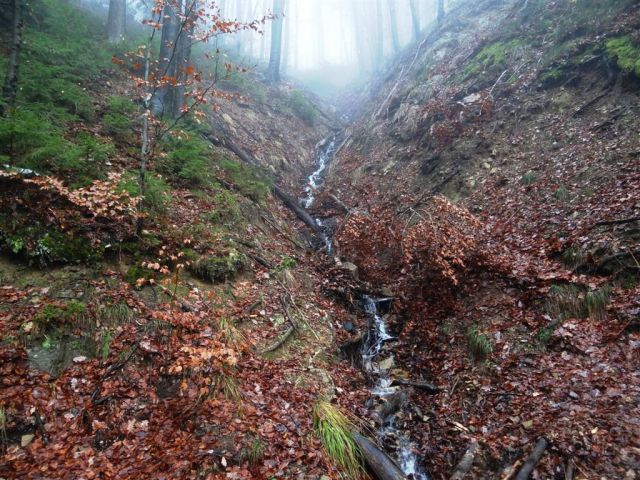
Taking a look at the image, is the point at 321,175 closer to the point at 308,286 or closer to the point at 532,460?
the point at 308,286

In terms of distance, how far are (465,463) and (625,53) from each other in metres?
11.5

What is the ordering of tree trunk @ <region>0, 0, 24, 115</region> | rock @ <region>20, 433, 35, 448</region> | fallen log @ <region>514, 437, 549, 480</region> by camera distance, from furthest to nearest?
tree trunk @ <region>0, 0, 24, 115</region>, fallen log @ <region>514, 437, 549, 480</region>, rock @ <region>20, 433, 35, 448</region>

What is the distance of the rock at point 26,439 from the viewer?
12.7 feet

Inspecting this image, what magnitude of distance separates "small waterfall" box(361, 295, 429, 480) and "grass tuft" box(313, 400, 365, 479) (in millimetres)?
749

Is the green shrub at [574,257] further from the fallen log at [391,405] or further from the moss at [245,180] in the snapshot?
the moss at [245,180]

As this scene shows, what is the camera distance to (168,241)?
6746 millimetres

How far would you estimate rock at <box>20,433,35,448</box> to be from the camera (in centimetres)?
387

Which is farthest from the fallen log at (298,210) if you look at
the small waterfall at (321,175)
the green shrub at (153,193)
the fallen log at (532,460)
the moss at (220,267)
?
the fallen log at (532,460)

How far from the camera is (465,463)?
4.92 metres

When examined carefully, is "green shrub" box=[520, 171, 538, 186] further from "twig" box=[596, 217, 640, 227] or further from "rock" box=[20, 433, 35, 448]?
"rock" box=[20, 433, 35, 448]

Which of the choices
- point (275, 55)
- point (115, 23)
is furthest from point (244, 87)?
point (275, 55)

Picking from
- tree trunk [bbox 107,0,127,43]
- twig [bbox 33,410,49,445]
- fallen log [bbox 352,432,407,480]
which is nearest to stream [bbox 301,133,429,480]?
fallen log [bbox 352,432,407,480]

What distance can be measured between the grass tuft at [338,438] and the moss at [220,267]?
10.4 feet

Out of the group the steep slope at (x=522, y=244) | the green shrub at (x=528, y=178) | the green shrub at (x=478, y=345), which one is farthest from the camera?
the green shrub at (x=528, y=178)
